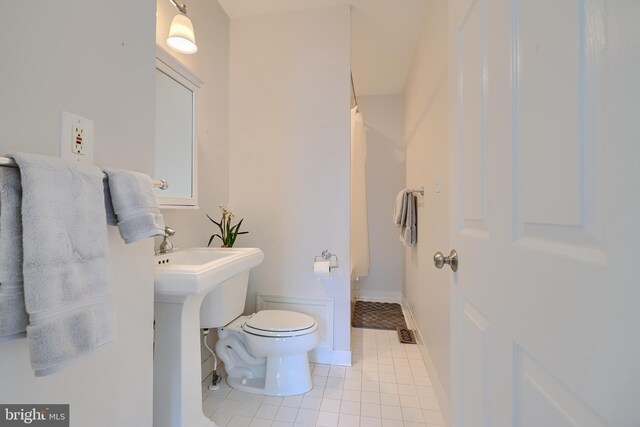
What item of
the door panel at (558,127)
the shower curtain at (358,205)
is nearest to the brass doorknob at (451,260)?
the door panel at (558,127)

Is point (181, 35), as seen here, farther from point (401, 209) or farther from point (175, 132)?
point (401, 209)

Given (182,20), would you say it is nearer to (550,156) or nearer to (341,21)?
(341,21)

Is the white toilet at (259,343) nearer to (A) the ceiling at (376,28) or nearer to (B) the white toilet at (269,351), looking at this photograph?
(B) the white toilet at (269,351)

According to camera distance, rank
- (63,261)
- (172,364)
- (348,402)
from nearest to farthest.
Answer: (63,261) < (172,364) < (348,402)

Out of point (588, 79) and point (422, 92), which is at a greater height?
point (422, 92)

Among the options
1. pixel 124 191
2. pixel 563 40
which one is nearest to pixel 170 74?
pixel 124 191

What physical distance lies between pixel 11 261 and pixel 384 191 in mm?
3225

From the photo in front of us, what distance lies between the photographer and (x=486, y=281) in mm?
627

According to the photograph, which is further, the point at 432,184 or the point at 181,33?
the point at 432,184

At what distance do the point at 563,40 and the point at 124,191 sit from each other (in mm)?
935

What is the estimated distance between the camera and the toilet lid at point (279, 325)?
1552 millimetres

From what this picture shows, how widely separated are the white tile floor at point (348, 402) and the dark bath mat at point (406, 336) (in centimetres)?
29

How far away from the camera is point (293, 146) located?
2045 millimetres

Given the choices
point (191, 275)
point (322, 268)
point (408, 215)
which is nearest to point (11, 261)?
point (191, 275)
